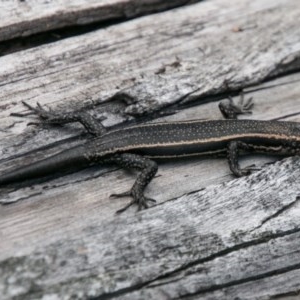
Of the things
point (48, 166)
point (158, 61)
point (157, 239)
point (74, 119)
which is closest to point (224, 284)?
point (157, 239)

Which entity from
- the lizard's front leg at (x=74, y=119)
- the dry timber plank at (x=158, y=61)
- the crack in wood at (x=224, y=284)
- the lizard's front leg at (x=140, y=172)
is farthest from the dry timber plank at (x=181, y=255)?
the dry timber plank at (x=158, y=61)

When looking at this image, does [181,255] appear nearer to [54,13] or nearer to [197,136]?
[197,136]

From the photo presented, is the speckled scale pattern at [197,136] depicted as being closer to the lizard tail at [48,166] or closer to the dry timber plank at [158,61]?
the lizard tail at [48,166]

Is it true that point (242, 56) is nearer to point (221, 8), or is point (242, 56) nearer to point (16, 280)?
point (221, 8)

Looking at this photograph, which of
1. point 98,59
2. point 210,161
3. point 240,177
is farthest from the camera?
point 98,59

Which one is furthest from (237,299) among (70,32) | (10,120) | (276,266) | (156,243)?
(70,32)

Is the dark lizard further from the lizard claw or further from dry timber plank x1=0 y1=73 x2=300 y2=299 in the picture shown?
dry timber plank x1=0 y1=73 x2=300 y2=299

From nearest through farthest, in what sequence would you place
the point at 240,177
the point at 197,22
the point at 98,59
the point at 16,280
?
the point at 16,280, the point at 240,177, the point at 98,59, the point at 197,22
